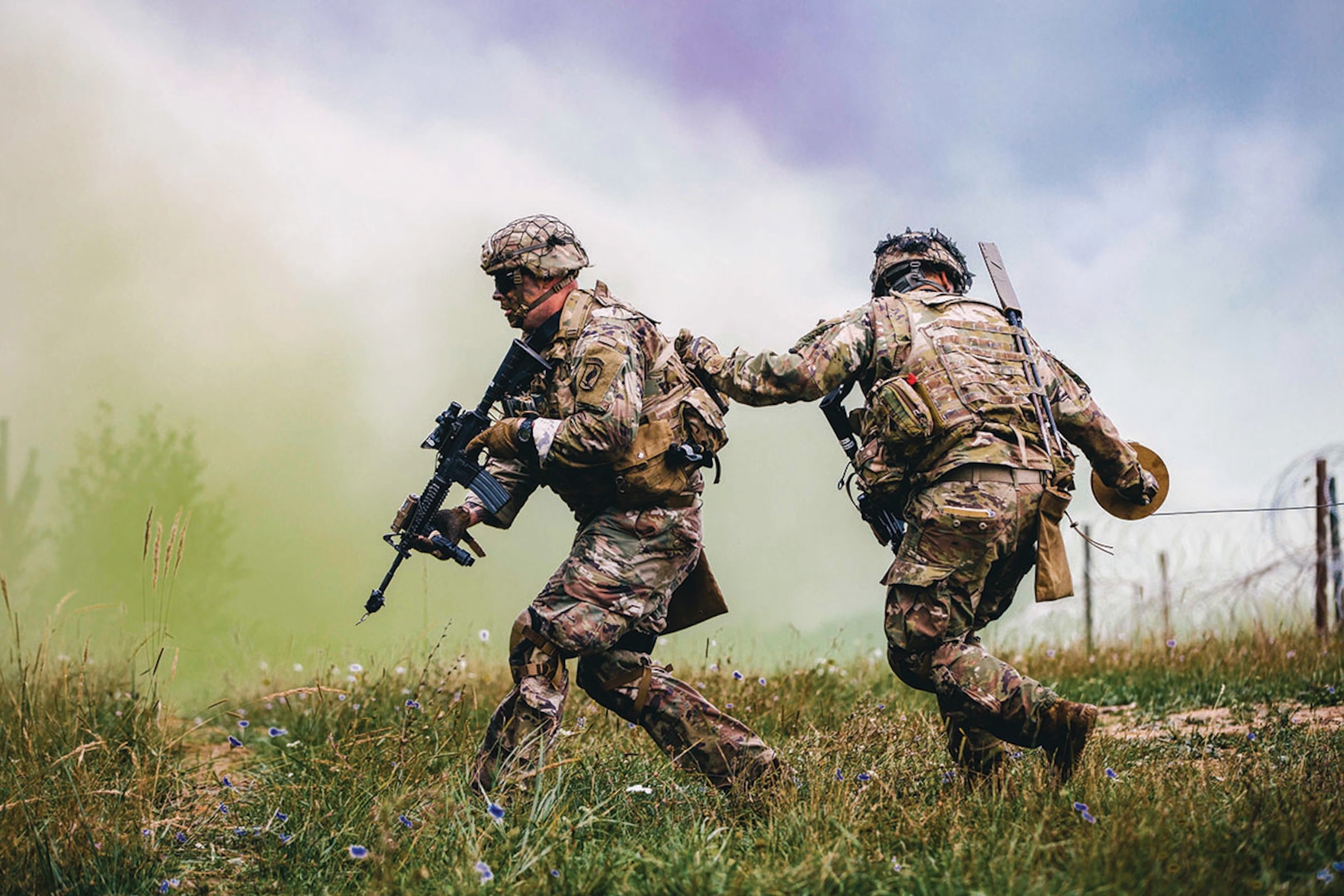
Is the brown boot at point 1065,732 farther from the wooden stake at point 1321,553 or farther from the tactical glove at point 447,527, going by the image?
the wooden stake at point 1321,553

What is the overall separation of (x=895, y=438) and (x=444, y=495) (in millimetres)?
1855

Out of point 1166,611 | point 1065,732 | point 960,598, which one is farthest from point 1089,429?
point 1166,611

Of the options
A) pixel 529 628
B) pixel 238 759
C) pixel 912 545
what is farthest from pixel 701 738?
pixel 238 759

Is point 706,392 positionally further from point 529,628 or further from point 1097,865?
point 1097,865

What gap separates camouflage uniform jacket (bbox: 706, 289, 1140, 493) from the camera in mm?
4148

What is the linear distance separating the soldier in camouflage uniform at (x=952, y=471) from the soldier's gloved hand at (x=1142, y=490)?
51 centimetres

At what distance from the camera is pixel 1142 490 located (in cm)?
474

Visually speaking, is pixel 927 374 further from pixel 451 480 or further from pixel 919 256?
pixel 451 480

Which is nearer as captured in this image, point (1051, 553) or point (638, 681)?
point (1051, 553)

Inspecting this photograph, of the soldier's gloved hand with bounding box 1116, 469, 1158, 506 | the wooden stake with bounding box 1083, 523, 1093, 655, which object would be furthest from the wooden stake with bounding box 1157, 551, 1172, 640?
the soldier's gloved hand with bounding box 1116, 469, 1158, 506

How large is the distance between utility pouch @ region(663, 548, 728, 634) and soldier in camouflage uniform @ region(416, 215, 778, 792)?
186 millimetres

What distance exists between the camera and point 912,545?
417cm

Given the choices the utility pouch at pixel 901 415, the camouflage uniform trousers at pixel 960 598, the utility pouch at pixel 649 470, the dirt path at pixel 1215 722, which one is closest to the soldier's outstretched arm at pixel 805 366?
the utility pouch at pixel 901 415

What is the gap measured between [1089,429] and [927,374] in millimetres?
857
